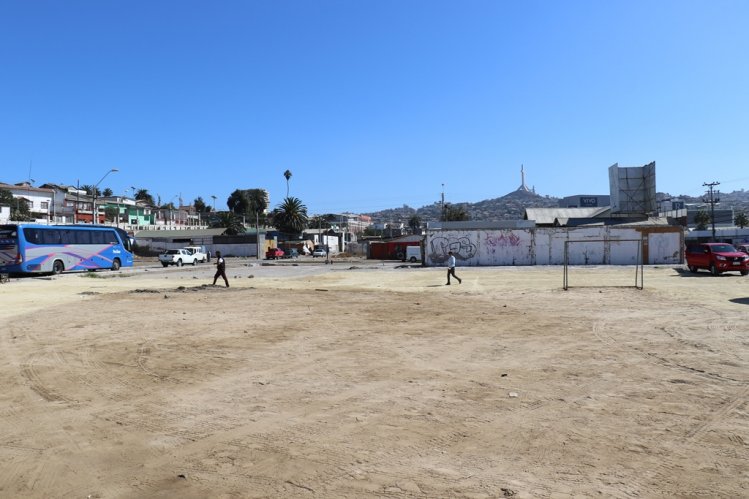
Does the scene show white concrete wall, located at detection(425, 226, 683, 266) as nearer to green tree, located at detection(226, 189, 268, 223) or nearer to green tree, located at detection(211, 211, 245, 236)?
green tree, located at detection(211, 211, 245, 236)

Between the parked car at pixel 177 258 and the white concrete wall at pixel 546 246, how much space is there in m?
25.6

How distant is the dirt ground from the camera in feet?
13.6

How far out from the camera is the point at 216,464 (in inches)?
174

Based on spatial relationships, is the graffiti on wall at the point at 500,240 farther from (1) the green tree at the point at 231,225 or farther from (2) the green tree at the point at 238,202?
(2) the green tree at the point at 238,202

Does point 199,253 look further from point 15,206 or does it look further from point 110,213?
point 110,213

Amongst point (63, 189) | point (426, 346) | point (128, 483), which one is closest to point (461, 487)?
point (128, 483)

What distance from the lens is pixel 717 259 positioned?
27172mm

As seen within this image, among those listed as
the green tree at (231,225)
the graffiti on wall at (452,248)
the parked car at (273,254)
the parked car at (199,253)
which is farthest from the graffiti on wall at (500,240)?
the green tree at (231,225)

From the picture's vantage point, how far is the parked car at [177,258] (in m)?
52.1

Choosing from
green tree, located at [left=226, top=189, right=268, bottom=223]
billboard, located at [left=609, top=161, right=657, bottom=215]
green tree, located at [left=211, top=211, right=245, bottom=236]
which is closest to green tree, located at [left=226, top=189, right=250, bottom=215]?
green tree, located at [left=226, top=189, right=268, bottom=223]

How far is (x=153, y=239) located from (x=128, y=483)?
96.9 metres

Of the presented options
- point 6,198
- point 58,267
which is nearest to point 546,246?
point 58,267

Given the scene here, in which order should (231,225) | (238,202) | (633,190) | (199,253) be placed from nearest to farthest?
(199,253) < (633,190) < (231,225) < (238,202)

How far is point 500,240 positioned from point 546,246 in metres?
3.64
